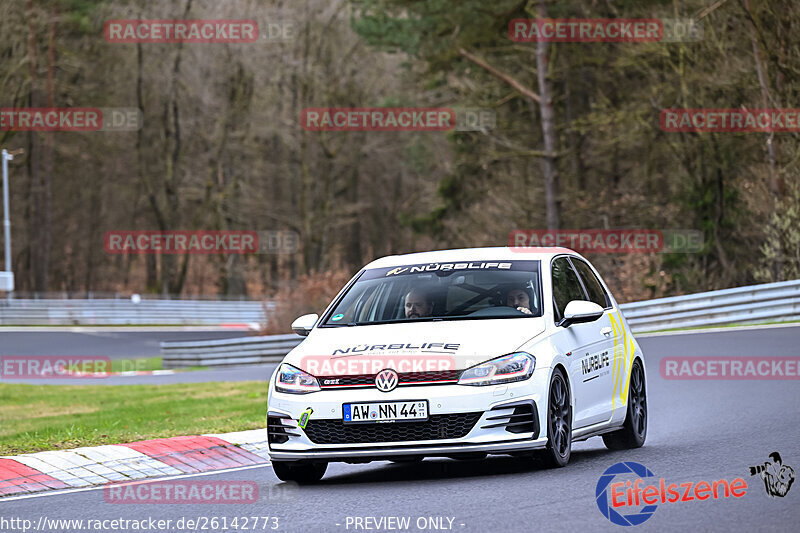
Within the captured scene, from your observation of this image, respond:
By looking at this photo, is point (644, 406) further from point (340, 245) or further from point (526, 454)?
point (340, 245)

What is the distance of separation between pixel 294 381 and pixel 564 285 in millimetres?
2612

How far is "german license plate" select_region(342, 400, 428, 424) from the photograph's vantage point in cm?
891

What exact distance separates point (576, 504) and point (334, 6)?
173ft

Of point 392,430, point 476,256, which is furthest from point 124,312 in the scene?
point 392,430

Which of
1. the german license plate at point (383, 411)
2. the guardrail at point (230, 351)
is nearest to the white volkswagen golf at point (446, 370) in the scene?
the german license plate at point (383, 411)

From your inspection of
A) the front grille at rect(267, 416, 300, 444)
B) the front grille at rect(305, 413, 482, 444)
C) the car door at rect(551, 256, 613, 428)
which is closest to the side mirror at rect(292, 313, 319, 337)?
the front grille at rect(267, 416, 300, 444)

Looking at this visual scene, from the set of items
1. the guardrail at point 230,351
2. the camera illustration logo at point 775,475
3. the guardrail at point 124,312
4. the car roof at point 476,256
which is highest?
the car roof at point 476,256

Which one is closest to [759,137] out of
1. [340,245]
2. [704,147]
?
[704,147]

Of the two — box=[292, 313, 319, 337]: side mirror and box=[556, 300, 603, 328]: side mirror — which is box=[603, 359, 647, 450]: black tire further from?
box=[292, 313, 319, 337]: side mirror

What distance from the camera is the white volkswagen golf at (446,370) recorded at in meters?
8.95

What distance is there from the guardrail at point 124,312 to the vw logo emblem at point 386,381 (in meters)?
42.1

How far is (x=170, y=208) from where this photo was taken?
63.7 metres

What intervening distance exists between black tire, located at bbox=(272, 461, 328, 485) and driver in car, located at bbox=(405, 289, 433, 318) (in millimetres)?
1396

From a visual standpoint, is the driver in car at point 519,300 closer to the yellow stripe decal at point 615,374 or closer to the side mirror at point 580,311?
the side mirror at point 580,311
